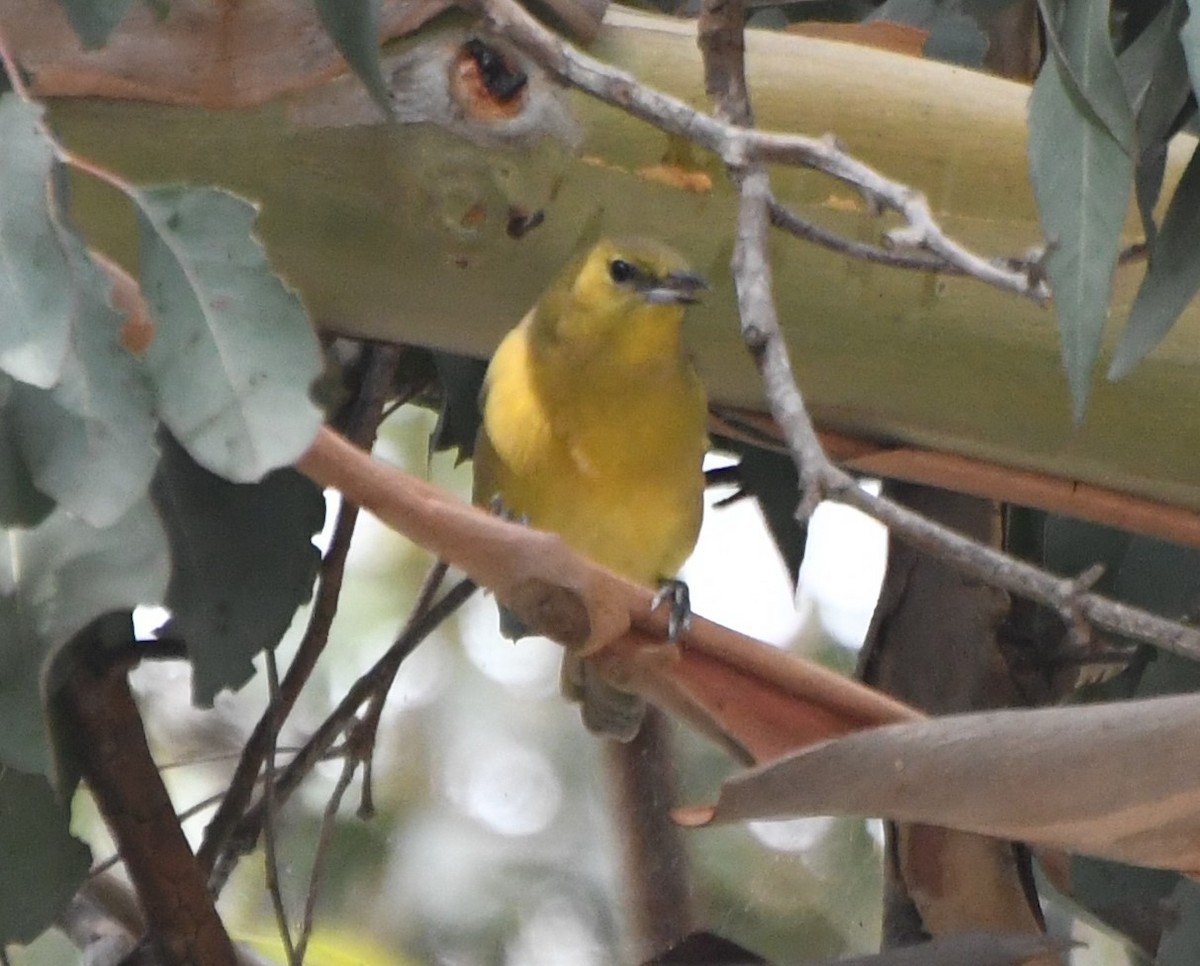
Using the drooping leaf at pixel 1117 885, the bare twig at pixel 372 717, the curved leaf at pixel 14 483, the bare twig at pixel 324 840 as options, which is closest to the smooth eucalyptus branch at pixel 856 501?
A: the curved leaf at pixel 14 483

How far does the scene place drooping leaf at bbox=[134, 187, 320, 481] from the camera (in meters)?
0.66

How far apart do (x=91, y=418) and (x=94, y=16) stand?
20cm

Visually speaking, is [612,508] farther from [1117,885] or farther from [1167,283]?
[1167,283]

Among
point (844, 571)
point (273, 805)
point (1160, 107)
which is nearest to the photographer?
point (1160, 107)

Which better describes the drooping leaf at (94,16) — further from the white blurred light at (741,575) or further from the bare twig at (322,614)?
the white blurred light at (741,575)

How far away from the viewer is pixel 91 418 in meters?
0.67

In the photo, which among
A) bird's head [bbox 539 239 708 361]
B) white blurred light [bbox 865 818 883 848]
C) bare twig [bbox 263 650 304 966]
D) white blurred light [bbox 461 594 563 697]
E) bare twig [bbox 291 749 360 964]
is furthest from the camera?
white blurred light [bbox 461 594 563 697]

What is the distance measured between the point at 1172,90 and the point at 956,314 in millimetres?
203

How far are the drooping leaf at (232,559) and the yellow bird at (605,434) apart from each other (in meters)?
0.37

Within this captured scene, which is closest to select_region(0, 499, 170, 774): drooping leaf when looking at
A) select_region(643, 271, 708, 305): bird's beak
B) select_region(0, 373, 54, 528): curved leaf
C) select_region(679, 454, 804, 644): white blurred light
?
select_region(0, 373, 54, 528): curved leaf

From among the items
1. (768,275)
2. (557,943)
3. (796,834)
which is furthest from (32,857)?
(796,834)

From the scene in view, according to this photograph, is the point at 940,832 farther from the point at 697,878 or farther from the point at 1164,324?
the point at 1164,324

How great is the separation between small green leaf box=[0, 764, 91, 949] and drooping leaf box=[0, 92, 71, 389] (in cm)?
40

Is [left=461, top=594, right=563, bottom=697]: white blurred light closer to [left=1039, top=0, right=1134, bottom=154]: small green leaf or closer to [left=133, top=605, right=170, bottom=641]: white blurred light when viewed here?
[left=133, top=605, right=170, bottom=641]: white blurred light
